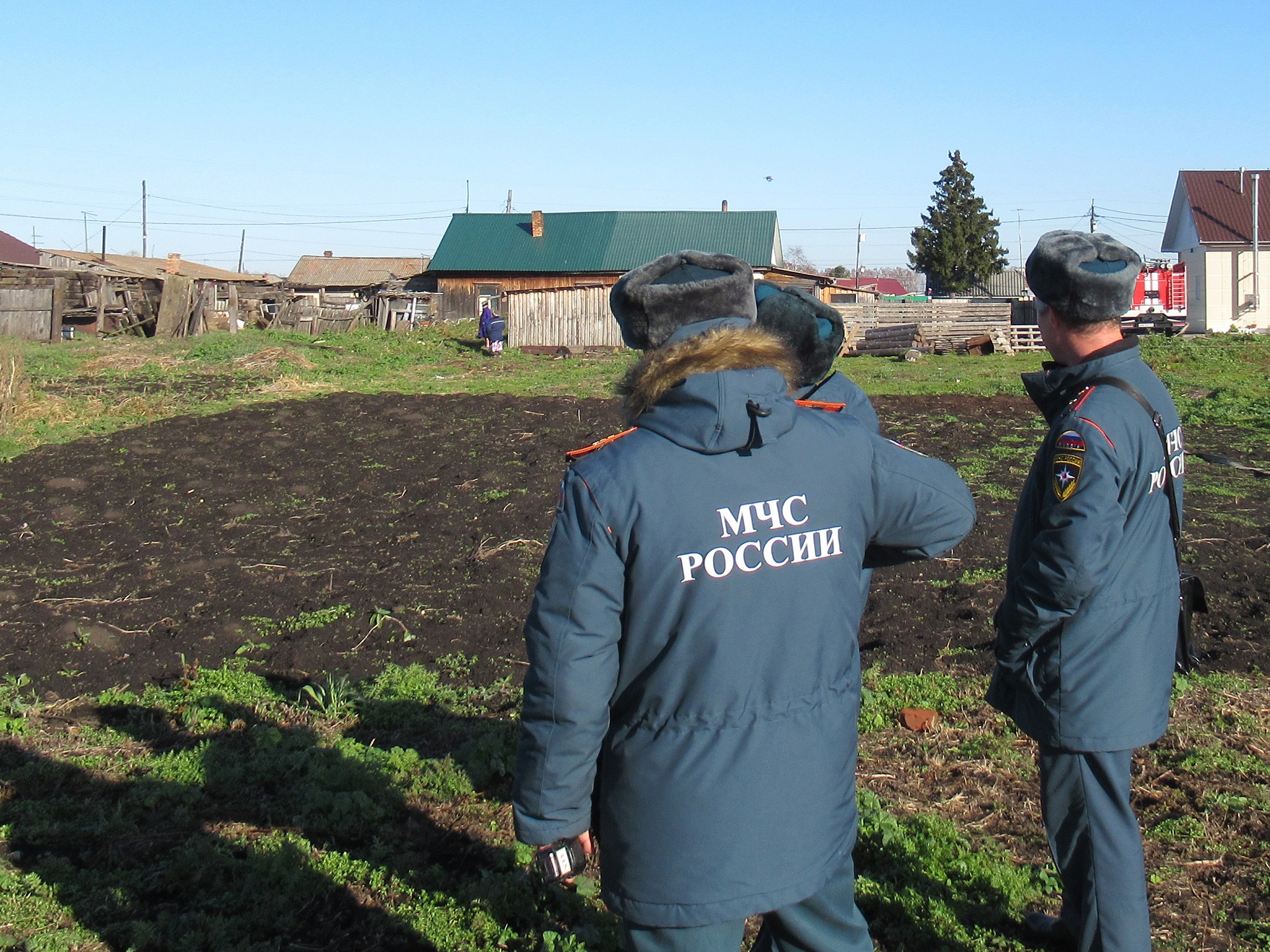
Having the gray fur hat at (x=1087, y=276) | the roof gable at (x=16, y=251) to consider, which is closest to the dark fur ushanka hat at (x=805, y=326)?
the gray fur hat at (x=1087, y=276)

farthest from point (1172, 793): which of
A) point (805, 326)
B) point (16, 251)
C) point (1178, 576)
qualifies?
point (16, 251)

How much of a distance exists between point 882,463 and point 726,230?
36566 mm

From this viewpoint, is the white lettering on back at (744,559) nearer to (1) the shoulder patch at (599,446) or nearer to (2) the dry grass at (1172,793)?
(1) the shoulder patch at (599,446)

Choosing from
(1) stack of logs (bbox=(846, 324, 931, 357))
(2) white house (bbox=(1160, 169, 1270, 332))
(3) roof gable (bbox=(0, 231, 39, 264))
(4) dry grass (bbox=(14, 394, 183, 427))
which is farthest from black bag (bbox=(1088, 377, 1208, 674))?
(3) roof gable (bbox=(0, 231, 39, 264))

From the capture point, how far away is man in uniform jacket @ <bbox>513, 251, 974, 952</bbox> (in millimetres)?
1817

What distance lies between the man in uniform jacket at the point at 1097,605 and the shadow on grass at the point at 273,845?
4.41ft

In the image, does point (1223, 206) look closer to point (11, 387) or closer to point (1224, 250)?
point (1224, 250)

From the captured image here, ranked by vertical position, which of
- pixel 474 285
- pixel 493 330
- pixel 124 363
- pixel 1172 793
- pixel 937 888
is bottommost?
pixel 937 888

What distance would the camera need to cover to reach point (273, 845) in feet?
11.4

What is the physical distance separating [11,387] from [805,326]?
39.2ft

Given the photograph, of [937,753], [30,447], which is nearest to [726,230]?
[30,447]

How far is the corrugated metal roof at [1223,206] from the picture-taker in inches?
1433

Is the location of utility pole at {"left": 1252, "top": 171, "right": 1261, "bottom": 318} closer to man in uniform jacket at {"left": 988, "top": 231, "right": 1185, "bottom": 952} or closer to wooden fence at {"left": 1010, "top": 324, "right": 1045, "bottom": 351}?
wooden fence at {"left": 1010, "top": 324, "right": 1045, "bottom": 351}

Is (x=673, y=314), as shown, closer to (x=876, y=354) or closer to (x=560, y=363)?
(x=560, y=363)
